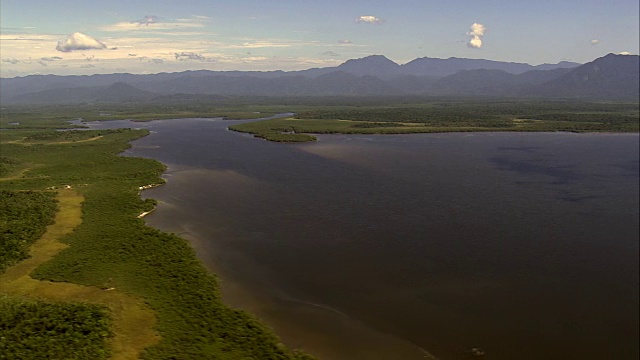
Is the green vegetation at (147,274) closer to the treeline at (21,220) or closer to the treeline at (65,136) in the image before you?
the treeline at (21,220)

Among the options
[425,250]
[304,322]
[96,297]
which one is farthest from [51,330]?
[425,250]

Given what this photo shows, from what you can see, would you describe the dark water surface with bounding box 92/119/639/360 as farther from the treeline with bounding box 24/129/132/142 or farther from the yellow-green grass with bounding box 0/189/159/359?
the treeline with bounding box 24/129/132/142

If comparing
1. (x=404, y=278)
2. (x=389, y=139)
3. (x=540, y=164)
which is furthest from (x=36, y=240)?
(x=389, y=139)

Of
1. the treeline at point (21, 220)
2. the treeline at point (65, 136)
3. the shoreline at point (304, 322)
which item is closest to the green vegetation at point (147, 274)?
the shoreline at point (304, 322)

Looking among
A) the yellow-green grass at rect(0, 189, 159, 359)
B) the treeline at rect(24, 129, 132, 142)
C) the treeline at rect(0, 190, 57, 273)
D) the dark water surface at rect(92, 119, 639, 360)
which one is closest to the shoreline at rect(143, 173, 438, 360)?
the dark water surface at rect(92, 119, 639, 360)

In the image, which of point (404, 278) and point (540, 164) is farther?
point (540, 164)

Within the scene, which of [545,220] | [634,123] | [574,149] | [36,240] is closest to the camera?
[36,240]

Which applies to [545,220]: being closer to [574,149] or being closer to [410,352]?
[410,352]
